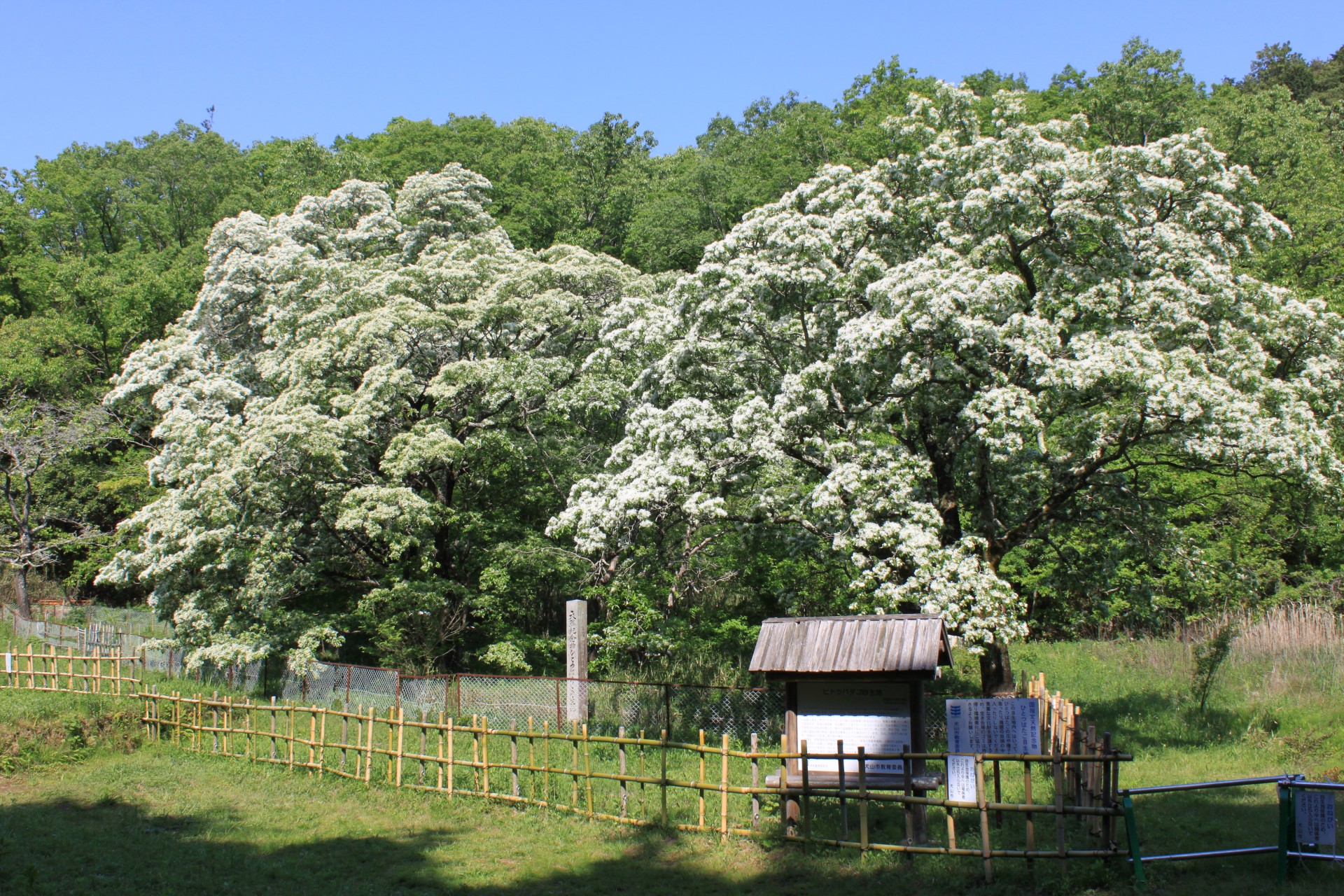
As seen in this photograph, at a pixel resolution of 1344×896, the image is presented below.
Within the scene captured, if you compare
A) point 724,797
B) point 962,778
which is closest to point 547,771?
point 724,797

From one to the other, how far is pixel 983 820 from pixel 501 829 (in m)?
6.80

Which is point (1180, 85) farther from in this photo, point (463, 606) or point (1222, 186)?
point (463, 606)

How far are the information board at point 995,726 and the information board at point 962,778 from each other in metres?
0.16

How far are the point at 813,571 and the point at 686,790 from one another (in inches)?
341

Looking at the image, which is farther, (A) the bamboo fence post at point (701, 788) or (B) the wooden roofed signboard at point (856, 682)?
(A) the bamboo fence post at point (701, 788)

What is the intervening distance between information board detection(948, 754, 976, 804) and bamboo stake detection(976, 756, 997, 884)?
36 centimetres

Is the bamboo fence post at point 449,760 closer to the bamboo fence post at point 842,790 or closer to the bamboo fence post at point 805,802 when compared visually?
the bamboo fence post at point 805,802

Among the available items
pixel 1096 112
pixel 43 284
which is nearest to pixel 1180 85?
pixel 1096 112

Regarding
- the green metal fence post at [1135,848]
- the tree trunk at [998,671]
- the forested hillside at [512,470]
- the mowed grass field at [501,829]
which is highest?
the forested hillside at [512,470]

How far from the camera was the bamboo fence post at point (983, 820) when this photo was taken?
1046cm

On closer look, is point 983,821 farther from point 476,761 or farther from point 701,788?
point 476,761

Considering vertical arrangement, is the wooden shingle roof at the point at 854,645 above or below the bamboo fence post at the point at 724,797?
above

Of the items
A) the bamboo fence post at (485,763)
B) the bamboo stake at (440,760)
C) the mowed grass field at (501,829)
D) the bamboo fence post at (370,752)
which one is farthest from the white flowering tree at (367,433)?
the bamboo fence post at (485,763)

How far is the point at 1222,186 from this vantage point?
15.9m
